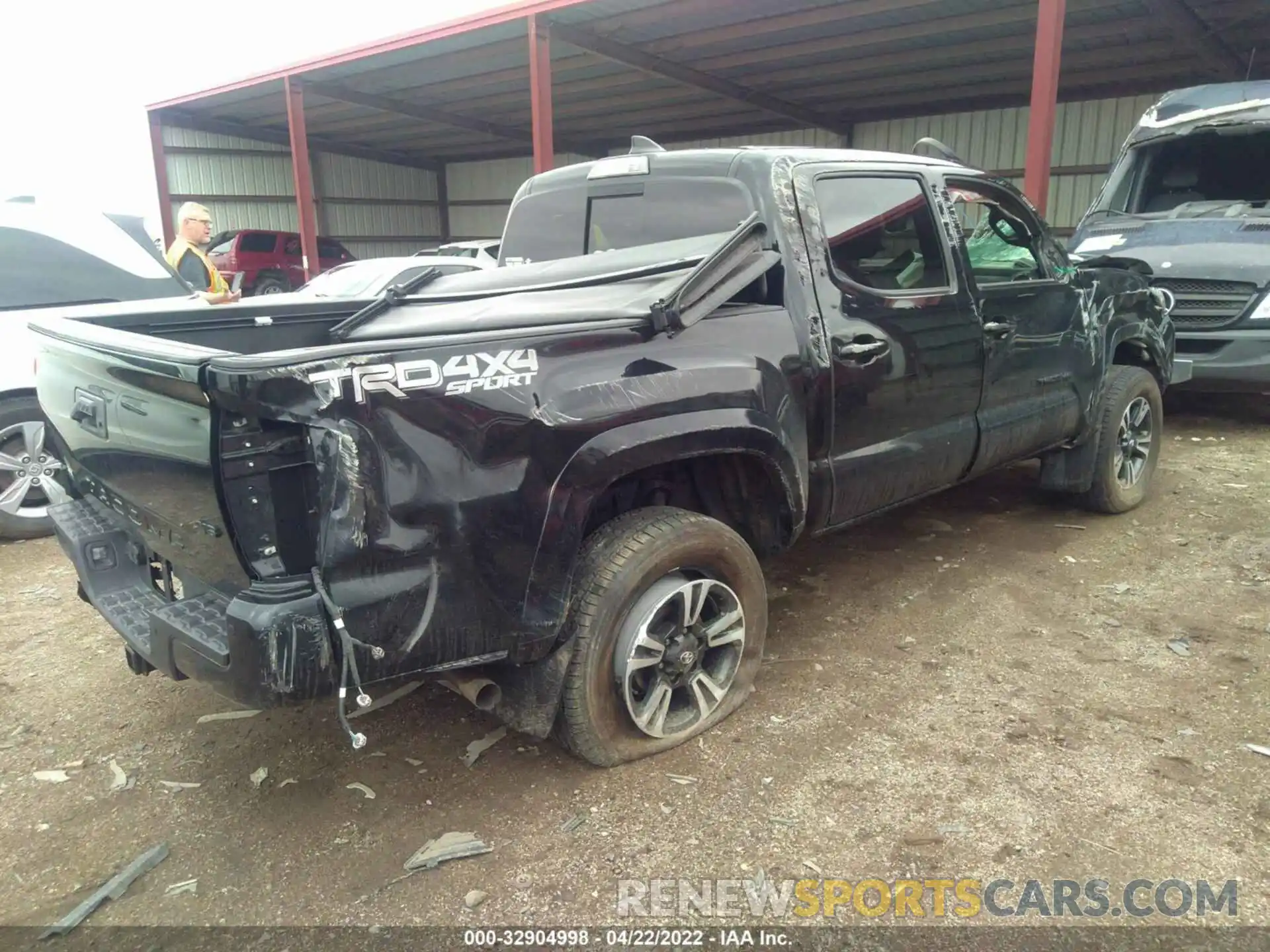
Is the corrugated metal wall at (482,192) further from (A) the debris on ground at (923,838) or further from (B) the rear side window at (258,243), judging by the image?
(A) the debris on ground at (923,838)

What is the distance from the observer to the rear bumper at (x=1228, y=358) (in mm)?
6652

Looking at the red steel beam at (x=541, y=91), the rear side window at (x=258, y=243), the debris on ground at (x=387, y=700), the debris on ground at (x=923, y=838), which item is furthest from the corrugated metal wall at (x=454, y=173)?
the debris on ground at (x=923, y=838)

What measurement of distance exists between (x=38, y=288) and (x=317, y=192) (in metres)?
19.8

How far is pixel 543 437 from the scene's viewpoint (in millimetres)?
2338

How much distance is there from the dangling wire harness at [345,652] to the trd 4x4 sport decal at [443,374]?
454mm

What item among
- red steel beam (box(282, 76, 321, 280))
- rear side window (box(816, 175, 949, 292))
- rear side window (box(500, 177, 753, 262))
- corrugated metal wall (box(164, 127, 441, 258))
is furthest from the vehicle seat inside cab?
corrugated metal wall (box(164, 127, 441, 258))

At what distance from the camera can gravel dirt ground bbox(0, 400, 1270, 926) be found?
238 centimetres

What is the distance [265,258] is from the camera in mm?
19422

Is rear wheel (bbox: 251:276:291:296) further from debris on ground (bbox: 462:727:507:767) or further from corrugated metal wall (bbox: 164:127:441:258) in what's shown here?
debris on ground (bbox: 462:727:507:767)

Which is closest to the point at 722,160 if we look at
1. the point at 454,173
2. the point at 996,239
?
the point at 996,239

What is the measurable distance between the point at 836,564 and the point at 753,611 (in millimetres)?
1627

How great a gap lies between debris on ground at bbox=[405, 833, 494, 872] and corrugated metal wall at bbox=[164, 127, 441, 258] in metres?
22.1

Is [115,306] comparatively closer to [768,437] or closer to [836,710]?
[768,437]

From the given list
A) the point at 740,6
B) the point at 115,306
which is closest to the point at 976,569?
the point at 115,306
